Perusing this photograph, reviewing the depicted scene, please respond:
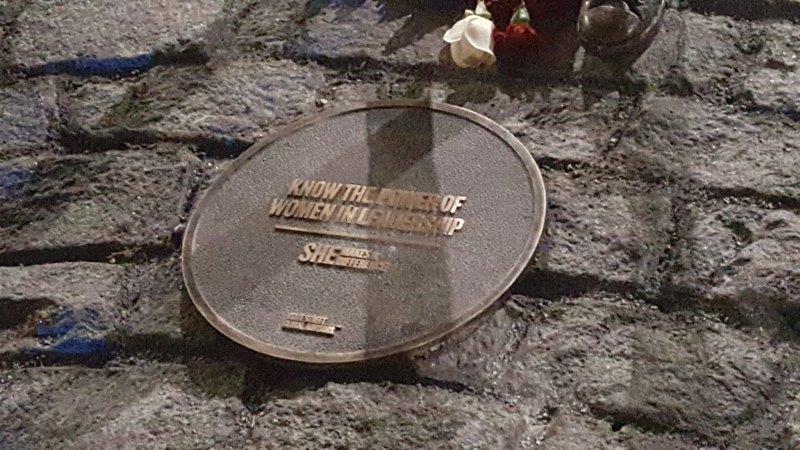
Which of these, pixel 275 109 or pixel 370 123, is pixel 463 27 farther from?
pixel 275 109

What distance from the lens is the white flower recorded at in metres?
2.13

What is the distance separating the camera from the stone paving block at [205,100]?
7.26 ft

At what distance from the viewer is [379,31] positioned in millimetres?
2346

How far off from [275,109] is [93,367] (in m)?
0.68

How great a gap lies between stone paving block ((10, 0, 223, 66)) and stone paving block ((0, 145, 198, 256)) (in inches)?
13.4

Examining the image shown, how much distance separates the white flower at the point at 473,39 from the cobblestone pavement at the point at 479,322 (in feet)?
0.16

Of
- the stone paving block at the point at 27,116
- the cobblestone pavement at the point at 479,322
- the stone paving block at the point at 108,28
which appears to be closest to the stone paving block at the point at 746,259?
the cobblestone pavement at the point at 479,322

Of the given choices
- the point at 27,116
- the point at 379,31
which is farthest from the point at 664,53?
the point at 27,116

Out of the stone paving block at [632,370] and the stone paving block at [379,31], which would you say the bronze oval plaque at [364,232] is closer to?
the stone paving block at [632,370]

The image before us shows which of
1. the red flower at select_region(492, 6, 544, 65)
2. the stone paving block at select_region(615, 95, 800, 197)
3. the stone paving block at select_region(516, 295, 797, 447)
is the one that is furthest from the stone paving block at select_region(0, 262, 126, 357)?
the stone paving block at select_region(615, 95, 800, 197)

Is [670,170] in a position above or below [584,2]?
below

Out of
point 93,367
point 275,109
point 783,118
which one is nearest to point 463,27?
point 275,109

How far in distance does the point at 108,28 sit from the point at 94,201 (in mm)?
564

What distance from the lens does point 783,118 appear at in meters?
2.05
